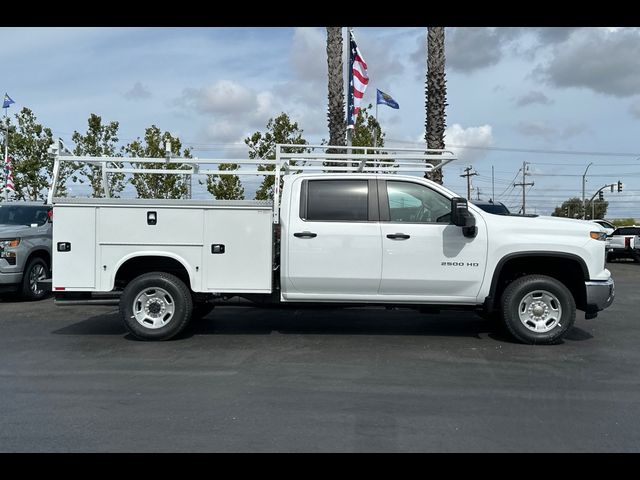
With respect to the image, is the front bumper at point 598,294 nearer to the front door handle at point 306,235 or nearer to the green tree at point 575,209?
the front door handle at point 306,235

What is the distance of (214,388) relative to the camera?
5.65 metres

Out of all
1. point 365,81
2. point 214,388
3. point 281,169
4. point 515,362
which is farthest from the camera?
point 365,81

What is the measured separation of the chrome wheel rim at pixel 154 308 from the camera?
746 cm

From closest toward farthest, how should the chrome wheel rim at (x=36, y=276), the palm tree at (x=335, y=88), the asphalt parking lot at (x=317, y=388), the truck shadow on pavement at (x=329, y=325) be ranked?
the asphalt parking lot at (x=317, y=388)
the truck shadow on pavement at (x=329, y=325)
the chrome wheel rim at (x=36, y=276)
the palm tree at (x=335, y=88)

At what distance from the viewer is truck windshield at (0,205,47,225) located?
38.5 ft

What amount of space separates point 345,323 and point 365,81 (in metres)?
7.91

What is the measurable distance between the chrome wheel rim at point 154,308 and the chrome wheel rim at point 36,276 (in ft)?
15.0

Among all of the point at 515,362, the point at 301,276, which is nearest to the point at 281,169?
the point at 301,276

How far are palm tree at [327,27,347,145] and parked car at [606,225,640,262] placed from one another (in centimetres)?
1296

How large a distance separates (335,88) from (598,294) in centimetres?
1000

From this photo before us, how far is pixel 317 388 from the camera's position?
565 cm

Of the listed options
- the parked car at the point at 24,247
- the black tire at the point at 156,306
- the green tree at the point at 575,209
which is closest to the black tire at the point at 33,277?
the parked car at the point at 24,247

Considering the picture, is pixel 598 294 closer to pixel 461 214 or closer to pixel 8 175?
pixel 461 214
